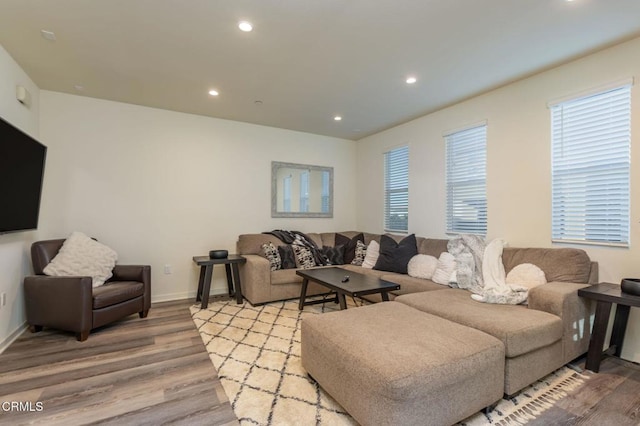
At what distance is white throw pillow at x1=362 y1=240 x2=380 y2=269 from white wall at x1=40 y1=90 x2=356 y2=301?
4.36ft

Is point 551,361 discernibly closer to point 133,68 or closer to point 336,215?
point 336,215

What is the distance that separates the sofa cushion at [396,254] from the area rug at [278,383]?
1.41 m

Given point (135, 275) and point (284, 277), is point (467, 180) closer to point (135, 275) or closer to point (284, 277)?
point (284, 277)

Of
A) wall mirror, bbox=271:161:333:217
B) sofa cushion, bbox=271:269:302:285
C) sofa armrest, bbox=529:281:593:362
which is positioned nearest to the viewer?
sofa armrest, bbox=529:281:593:362

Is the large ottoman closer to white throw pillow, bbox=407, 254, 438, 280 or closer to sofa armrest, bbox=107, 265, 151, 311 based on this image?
white throw pillow, bbox=407, 254, 438, 280

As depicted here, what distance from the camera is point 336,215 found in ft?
18.1

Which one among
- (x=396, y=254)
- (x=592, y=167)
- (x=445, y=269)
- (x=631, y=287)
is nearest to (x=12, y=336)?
(x=396, y=254)

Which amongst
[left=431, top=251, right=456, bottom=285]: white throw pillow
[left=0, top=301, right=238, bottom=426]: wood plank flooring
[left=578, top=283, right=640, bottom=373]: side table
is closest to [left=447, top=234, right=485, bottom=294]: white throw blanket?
[left=431, top=251, right=456, bottom=285]: white throw pillow

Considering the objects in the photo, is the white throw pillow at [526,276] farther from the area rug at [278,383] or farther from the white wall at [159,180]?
the white wall at [159,180]

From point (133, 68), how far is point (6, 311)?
2.50 meters

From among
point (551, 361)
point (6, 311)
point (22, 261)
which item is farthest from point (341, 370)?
point (22, 261)

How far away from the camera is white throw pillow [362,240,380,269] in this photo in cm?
427

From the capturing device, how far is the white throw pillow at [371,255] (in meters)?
4.27

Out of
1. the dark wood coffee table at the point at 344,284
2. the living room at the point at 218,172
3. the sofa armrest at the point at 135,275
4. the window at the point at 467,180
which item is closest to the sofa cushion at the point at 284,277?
the dark wood coffee table at the point at 344,284
